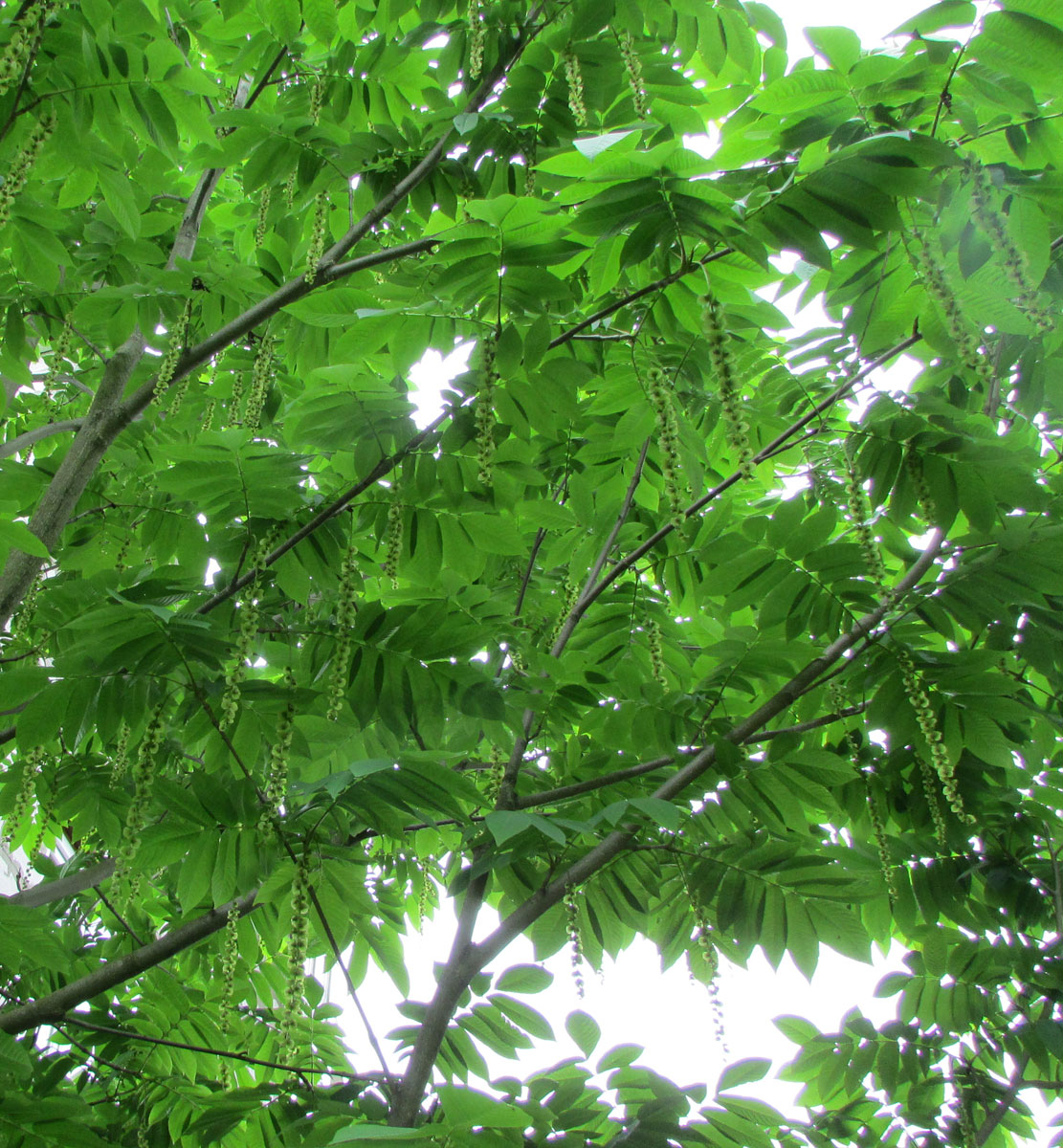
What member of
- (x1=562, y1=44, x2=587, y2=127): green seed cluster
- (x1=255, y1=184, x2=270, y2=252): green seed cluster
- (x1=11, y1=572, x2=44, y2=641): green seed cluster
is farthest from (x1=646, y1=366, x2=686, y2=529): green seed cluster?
(x1=11, y1=572, x2=44, y2=641): green seed cluster

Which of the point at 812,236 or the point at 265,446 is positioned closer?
the point at 812,236

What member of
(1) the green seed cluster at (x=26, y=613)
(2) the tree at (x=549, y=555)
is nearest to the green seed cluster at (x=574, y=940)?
(2) the tree at (x=549, y=555)

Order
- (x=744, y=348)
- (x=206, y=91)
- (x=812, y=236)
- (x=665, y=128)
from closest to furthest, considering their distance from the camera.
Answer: (x=812, y=236) < (x=665, y=128) < (x=206, y=91) < (x=744, y=348)

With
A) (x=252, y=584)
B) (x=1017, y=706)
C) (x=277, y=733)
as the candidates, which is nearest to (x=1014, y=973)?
(x=1017, y=706)

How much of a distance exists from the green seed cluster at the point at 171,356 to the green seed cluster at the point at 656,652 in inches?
77.9

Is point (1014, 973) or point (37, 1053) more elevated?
point (37, 1053)

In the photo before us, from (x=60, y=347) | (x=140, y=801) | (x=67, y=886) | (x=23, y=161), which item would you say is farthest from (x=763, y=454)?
(x=67, y=886)

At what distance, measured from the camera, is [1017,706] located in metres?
2.57

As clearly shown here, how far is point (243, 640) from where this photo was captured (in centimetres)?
244

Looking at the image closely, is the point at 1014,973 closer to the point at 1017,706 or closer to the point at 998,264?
Answer: the point at 1017,706

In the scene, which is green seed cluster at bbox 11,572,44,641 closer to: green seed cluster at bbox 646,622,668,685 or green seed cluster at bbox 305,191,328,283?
green seed cluster at bbox 305,191,328,283

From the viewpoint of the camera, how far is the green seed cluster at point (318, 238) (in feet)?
9.86

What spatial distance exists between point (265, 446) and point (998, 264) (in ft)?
6.25

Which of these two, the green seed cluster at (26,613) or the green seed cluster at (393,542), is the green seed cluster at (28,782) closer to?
the green seed cluster at (26,613)
